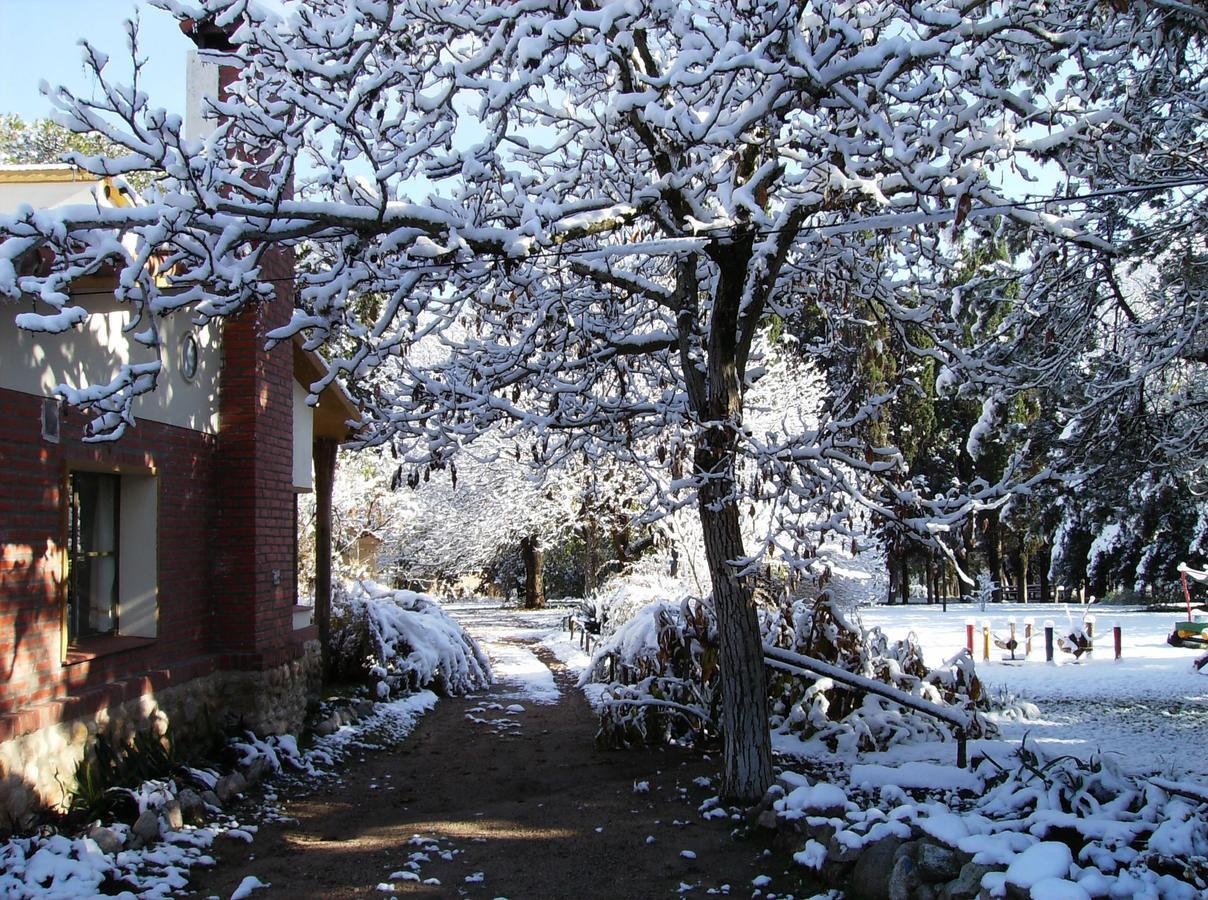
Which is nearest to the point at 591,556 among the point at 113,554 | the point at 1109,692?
the point at 1109,692

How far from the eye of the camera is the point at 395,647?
1370 centimetres

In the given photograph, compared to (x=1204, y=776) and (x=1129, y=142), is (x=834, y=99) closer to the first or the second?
(x=1129, y=142)

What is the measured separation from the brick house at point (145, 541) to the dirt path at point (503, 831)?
1.18 m

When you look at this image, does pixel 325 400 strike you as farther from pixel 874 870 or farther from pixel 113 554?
pixel 874 870

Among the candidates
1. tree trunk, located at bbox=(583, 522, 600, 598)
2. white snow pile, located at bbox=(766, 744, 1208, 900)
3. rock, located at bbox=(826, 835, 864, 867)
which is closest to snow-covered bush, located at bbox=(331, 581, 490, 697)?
white snow pile, located at bbox=(766, 744, 1208, 900)

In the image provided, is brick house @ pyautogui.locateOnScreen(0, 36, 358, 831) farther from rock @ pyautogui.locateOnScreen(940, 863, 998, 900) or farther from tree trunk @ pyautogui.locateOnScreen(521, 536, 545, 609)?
tree trunk @ pyautogui.locateOnScreen(521, 536, 545, 609)

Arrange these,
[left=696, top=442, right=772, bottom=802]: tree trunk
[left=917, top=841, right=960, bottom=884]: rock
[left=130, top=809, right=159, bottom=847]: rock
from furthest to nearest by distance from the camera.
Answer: [left=696, top=442, right=772, bottom=802]: tree trunk < [left=130, top=809, right=159, bottom=847]: rock < [left=917, top=841, right=960, bottom=884]: rock

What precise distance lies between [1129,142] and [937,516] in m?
2.77

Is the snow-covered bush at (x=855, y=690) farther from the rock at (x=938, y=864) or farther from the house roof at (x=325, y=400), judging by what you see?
the house roof at (x=325, y=400)

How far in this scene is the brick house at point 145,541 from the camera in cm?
577

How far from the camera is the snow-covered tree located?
482cm

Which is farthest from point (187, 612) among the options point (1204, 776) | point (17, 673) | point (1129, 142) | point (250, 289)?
point (1204, 776)

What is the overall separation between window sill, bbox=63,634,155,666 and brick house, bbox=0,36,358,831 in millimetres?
15

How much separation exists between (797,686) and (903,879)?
4.86 m
